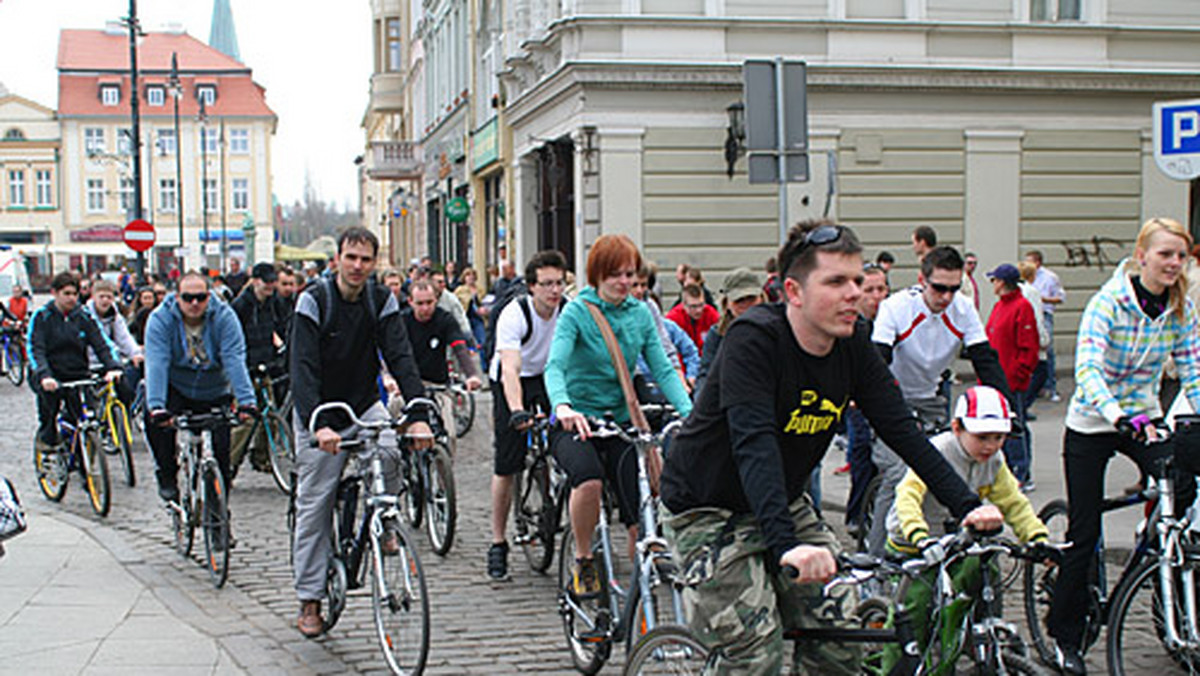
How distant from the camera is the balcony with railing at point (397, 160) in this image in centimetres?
4931

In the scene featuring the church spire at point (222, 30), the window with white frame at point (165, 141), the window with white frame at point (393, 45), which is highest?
the church spire at point (222, 30)

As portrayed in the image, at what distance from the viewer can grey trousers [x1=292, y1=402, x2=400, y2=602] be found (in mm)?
6527

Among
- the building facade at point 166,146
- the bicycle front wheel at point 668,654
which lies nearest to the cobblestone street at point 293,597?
the bicycle front wheel at point 668,654

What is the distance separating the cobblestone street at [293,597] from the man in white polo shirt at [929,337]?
1.22 m

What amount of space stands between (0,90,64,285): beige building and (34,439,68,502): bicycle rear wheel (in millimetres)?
82419

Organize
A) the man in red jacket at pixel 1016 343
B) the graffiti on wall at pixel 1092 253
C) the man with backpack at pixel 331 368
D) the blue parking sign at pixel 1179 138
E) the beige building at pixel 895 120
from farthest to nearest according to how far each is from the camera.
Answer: the graffiti on wall at pixel 1092 253 → the beige building at pixel 895 120 → the man in red jacket at pixel 1016 343 → the blue parking sign at pixel 1179 138 → the man with backpack at pixel 331 368

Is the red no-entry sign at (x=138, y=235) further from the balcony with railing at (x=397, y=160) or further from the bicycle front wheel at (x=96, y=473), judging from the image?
the bicycle front wheel at (x=96, y=473)

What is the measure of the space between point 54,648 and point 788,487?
4.22m

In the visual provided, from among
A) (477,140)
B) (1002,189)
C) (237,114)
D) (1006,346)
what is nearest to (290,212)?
(237,114)

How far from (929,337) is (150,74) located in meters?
88.5

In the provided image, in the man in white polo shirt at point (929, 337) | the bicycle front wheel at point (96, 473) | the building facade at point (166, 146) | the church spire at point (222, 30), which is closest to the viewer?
the man in white polo shirt at point (929, 337)

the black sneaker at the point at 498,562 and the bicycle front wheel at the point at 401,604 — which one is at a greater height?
the bicycle front wheel at the point at 401,604

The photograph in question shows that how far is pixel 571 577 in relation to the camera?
5988 mm

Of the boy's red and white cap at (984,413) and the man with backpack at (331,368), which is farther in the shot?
the man with backpack at (331,368)
